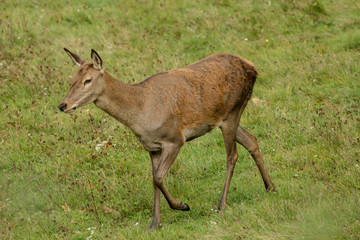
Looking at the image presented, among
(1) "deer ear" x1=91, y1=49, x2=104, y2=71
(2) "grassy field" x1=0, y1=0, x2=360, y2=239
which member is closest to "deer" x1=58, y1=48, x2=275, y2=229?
(1) "deer ear" x1=91, y1=49, x2=104, y2=71

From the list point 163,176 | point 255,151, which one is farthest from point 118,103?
point 255,151

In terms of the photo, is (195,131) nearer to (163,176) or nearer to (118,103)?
(163,176)

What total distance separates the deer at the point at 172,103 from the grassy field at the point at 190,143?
0.49 m

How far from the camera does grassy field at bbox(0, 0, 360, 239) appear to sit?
6.08 m

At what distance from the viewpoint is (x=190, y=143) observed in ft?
27.2

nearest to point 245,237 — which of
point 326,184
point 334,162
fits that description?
point 326,184

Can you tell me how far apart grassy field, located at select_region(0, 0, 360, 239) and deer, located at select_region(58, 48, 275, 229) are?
0.49 meters

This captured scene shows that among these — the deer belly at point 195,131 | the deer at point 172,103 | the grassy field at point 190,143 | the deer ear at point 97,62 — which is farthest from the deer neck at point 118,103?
the grassy field at point 190,143

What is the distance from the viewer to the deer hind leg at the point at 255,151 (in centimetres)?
682

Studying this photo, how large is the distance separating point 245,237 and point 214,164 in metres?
2.46

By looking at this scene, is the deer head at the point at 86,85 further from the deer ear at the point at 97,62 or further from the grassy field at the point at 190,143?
the grassy field at the point at 190,143

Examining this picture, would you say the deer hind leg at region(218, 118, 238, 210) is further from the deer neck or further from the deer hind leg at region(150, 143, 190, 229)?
the deer neck

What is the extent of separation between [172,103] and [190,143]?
1.79m

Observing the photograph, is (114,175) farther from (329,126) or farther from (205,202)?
(329,126)
